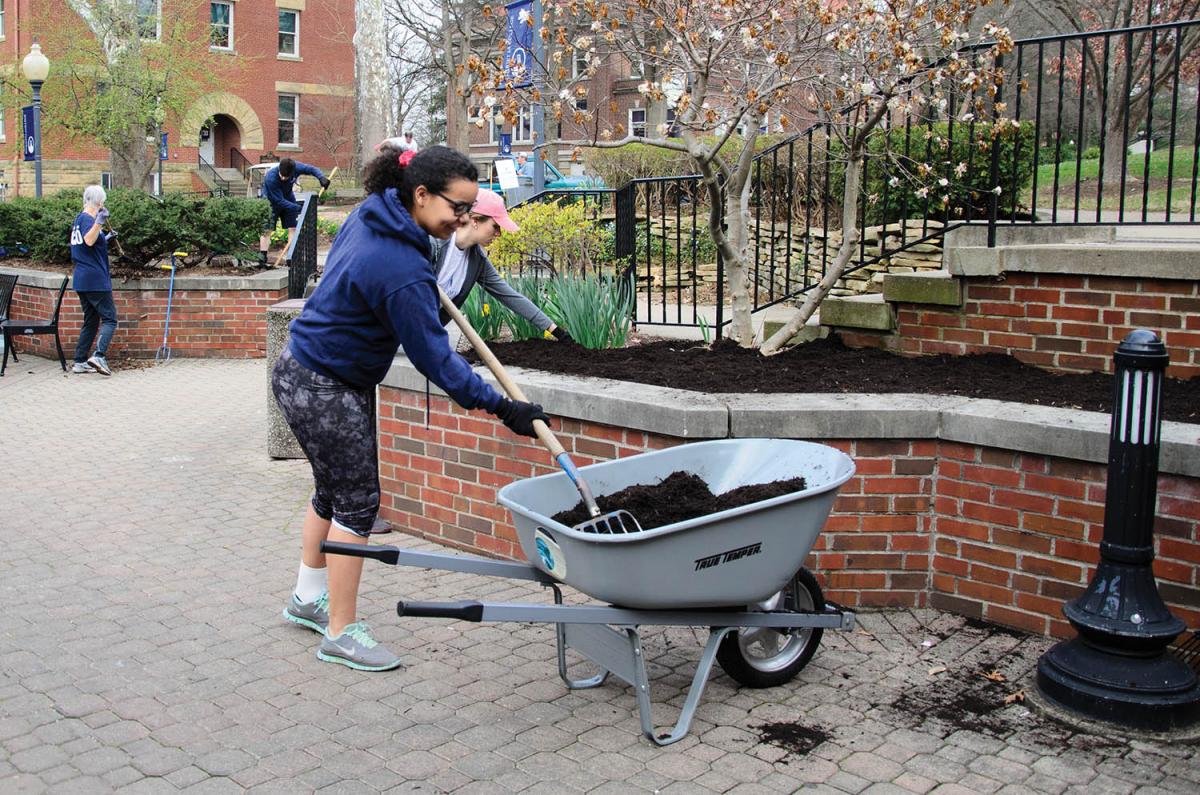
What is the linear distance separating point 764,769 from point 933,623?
147cm

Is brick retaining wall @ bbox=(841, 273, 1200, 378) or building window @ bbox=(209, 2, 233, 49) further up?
building window @ bbox=(209, 2, 233, 49)

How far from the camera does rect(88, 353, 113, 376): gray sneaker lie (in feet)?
39.6

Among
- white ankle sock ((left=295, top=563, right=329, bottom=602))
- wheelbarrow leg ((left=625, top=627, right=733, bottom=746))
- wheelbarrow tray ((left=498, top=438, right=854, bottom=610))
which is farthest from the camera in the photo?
white ankle sock ((left=295, top=563, right=329, bottom=602))

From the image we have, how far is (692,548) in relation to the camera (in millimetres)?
3627

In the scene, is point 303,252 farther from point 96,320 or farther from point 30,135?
point 30,135

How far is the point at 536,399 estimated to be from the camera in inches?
215

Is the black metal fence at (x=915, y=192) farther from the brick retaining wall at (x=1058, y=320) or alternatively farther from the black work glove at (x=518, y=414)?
the black work glove at (x=518, y=414)

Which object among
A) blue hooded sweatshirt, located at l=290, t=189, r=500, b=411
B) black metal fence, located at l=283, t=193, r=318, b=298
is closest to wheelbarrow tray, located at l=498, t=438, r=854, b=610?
blue hooded sweatshirt, located at l=290, t=189, r=500, b=411

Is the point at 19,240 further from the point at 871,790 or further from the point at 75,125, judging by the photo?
the point at 75,125

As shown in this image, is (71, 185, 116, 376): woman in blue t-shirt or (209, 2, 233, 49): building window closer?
(71, 185, 116, 376): woman in blue t-shirt

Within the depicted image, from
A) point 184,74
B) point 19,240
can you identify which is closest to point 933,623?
point 19,240

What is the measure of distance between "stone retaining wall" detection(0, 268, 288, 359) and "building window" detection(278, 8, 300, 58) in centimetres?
3439

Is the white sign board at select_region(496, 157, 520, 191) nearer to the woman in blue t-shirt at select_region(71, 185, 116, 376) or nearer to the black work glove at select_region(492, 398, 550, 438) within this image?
the woman in blue t-shirt at select_region(71, 185, 116, 376)

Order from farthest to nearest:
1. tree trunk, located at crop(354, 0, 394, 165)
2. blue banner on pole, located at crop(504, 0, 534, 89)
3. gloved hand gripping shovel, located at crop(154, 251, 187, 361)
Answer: tree trunk, located at crop(354, 0, 394, 165), gloved hand gripping shovel, located at crop(154, 251, 187, 361), blue banner on pole, located at crop(504, 0, 534, 89)
